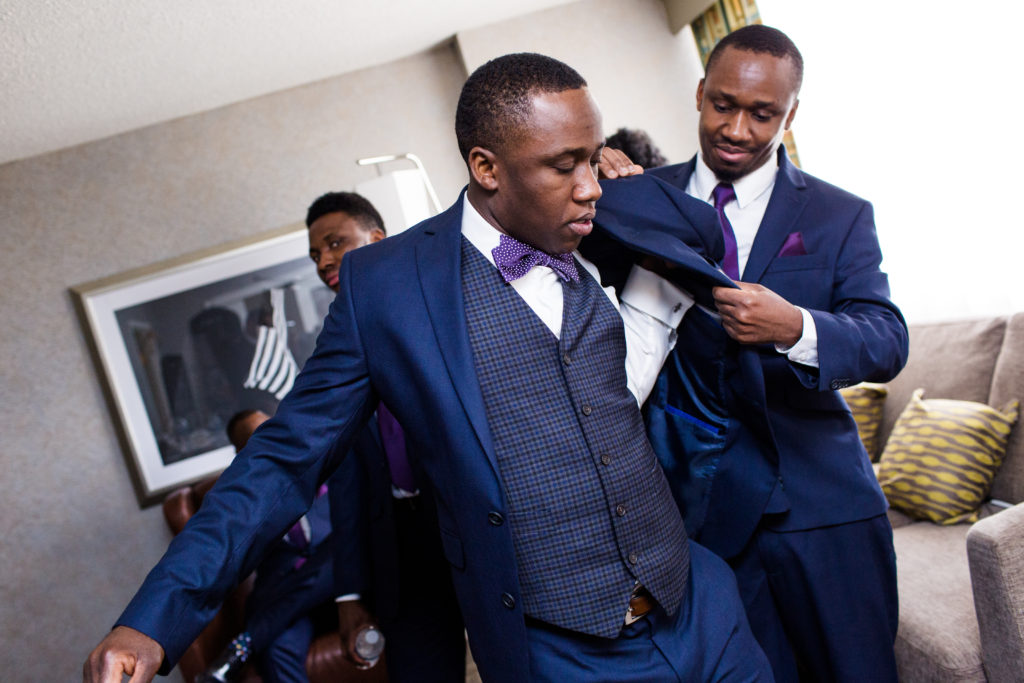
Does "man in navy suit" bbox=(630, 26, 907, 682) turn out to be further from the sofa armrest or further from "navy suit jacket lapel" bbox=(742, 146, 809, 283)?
the sofa armrest

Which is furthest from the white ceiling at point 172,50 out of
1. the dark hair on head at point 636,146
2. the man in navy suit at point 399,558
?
the man in navy suit at point 399,558

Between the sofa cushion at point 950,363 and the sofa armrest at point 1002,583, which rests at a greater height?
the sofa cushion at point 950,363

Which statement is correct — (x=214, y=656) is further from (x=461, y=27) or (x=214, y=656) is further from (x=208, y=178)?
(x=461, y=27)

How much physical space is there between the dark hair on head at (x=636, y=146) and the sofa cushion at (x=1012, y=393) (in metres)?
1.37

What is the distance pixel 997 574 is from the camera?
178 cm

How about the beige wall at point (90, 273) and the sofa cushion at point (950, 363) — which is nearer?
the sofa cushion at point (950, 363)

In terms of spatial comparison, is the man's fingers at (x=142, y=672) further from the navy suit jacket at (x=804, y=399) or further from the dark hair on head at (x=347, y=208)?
the dark hair on head at (x=347, y=208)

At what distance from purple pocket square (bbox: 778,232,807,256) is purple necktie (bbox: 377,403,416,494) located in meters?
1.04

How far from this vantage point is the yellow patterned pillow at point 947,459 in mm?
2625

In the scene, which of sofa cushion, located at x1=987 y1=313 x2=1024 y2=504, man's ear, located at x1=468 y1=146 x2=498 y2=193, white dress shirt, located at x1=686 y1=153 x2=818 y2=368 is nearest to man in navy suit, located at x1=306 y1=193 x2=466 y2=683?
man's ear, located at x1=468 y1=146 x2=498 y2=193

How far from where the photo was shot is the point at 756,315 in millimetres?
1430

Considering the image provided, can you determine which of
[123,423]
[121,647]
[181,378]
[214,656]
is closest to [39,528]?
[123,423]

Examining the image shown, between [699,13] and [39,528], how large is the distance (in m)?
4.55

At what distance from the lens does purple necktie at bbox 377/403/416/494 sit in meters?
2.05
